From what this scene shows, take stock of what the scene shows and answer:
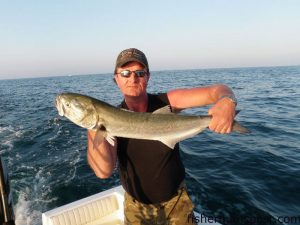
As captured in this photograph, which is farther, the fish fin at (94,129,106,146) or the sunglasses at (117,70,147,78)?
the sunglasses at (117,70,147,78)

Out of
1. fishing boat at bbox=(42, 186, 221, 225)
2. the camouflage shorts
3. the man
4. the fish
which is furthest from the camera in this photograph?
fishing boat at bbox=(42, 186, 221, 225)

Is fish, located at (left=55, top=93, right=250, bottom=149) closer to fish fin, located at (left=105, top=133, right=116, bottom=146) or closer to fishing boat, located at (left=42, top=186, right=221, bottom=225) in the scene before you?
fish fin, located at (left=105, top=133, right=116, bottom=146)

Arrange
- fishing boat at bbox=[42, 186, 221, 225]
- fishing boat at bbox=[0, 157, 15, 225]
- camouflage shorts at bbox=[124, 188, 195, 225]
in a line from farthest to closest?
1. fishing boat at bbox=[42, 186, 221, 225]
2. camouflage shorts at bbox=[124, 188, 195, 225]
3. fishing boat at bbox=[0, 157, 15, 225]

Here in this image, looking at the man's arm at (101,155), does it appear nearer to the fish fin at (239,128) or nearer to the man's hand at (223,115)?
the man's hand at (223,115)

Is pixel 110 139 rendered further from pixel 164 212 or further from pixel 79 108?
pixel 164 212

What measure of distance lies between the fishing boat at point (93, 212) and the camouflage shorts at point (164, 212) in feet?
4.71

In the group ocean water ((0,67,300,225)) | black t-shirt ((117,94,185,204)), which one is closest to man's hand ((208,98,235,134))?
black t-shirt ((117,94,185,204))

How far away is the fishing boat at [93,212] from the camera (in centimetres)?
575

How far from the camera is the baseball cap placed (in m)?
3.97

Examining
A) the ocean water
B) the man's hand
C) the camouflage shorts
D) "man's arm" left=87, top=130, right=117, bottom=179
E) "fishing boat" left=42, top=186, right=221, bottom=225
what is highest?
the man's hand

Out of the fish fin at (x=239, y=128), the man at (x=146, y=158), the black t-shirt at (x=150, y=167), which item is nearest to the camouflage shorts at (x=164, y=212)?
the man at (x=146, y=158)

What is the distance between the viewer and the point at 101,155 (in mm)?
3789

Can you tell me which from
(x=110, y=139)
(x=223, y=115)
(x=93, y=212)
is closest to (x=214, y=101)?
(x=223, y=115)

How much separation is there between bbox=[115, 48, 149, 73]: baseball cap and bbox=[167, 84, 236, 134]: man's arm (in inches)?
24.7
